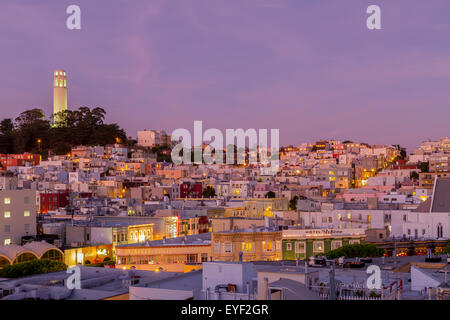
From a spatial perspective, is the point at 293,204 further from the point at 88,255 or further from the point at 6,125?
the point at 6,125

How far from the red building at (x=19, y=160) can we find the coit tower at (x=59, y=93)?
77.5 ft

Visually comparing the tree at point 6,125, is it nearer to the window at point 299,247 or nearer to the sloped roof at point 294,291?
the window at point 299,247

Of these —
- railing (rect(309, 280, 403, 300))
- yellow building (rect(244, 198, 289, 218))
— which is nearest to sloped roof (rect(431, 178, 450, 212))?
yellow building (rect(244, 198, 289, 218))

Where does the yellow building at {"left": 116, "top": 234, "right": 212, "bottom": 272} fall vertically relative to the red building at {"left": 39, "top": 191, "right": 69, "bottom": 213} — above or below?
below

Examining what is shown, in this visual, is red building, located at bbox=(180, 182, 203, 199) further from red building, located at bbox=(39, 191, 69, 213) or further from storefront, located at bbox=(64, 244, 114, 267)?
storefront, located at bbox=(64, 244, 114, 267)

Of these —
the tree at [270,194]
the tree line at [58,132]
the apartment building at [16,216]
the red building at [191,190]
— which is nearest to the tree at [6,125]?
the tree line at [58,132]

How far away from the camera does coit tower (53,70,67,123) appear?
123 meters

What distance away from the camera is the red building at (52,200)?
62.5 meters

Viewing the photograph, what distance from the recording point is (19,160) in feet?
314

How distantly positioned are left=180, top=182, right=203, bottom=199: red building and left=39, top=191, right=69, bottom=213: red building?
1684 centimetres
